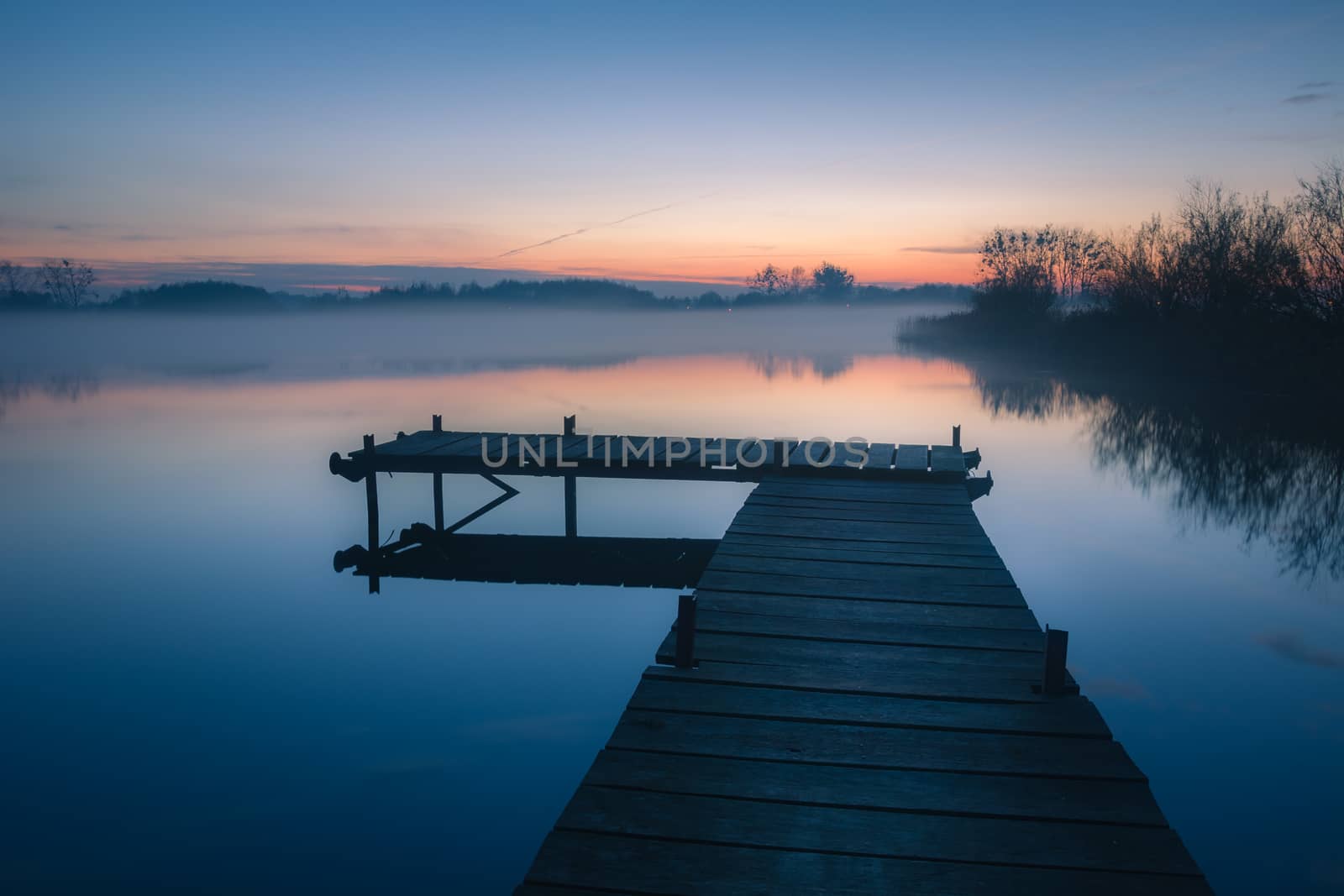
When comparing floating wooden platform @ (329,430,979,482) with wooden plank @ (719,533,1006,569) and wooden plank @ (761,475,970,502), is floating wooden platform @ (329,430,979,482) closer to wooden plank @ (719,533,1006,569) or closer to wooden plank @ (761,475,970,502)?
wooden plank @ (761,475,970,502)

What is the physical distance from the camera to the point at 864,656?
4.73m

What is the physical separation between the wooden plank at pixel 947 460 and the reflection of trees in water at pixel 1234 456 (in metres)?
4.05

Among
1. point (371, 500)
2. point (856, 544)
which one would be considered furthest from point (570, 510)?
point (856, 544)

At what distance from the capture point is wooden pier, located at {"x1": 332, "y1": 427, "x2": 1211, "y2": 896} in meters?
2.85

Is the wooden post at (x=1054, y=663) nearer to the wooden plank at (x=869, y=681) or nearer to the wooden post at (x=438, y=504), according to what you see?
the wooden plank at (x=869, y=681)

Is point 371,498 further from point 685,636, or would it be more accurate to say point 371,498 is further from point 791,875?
point 791,875

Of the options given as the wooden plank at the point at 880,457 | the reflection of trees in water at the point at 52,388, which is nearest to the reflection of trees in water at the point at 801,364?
the wooden plank at the point at 880,457

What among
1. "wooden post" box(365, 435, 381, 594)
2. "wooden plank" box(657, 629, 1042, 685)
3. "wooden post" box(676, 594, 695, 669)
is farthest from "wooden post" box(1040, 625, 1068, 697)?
"wooden post" box(365, 435, 381, 594)

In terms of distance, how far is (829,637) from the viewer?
5.01m

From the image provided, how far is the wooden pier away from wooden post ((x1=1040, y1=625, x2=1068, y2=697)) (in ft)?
0.04

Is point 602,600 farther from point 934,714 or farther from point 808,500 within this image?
point 934,714

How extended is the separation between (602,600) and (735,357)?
4462cm

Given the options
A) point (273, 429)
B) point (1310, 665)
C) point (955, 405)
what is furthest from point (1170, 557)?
point (273, 429)

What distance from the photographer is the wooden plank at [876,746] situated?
3.50 m
